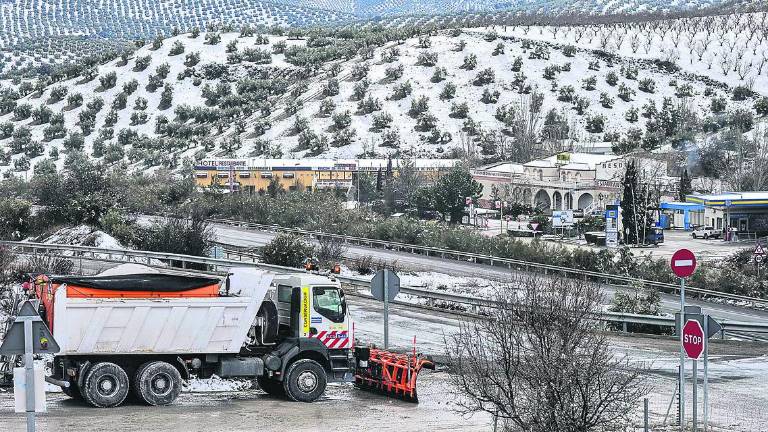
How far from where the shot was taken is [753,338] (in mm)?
41344

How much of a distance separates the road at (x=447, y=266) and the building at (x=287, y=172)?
26.0 m

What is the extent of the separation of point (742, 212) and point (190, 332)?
63078 mm

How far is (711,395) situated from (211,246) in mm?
31799

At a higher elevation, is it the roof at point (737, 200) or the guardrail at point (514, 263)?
the roof at point (737, 200)

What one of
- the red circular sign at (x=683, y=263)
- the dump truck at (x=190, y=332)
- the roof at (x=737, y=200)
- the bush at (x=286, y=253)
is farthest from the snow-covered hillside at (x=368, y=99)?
the red circular sign at (x=683, y=263)

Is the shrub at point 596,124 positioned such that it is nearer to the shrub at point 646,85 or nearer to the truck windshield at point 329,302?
the shrub at point 646,85

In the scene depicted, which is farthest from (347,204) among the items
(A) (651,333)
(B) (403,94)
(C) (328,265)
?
(A) (651,333)

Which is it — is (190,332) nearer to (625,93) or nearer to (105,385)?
(105,385)

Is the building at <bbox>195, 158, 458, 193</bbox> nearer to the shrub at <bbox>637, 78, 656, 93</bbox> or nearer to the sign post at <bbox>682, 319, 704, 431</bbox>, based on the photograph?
the shrub at <bbox>637, 78, 656, 93</bbox>

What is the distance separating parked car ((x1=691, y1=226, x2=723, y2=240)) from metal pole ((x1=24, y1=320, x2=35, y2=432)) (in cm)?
6982

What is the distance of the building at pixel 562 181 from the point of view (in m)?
99.6

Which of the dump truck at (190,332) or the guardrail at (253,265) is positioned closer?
the dump truck at (190,332)

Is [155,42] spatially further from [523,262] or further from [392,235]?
[523,262]

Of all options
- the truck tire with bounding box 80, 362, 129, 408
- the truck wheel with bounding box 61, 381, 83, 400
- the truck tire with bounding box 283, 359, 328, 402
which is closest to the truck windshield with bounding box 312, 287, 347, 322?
the truck tire with bounding box 283, 359, 328, 402
